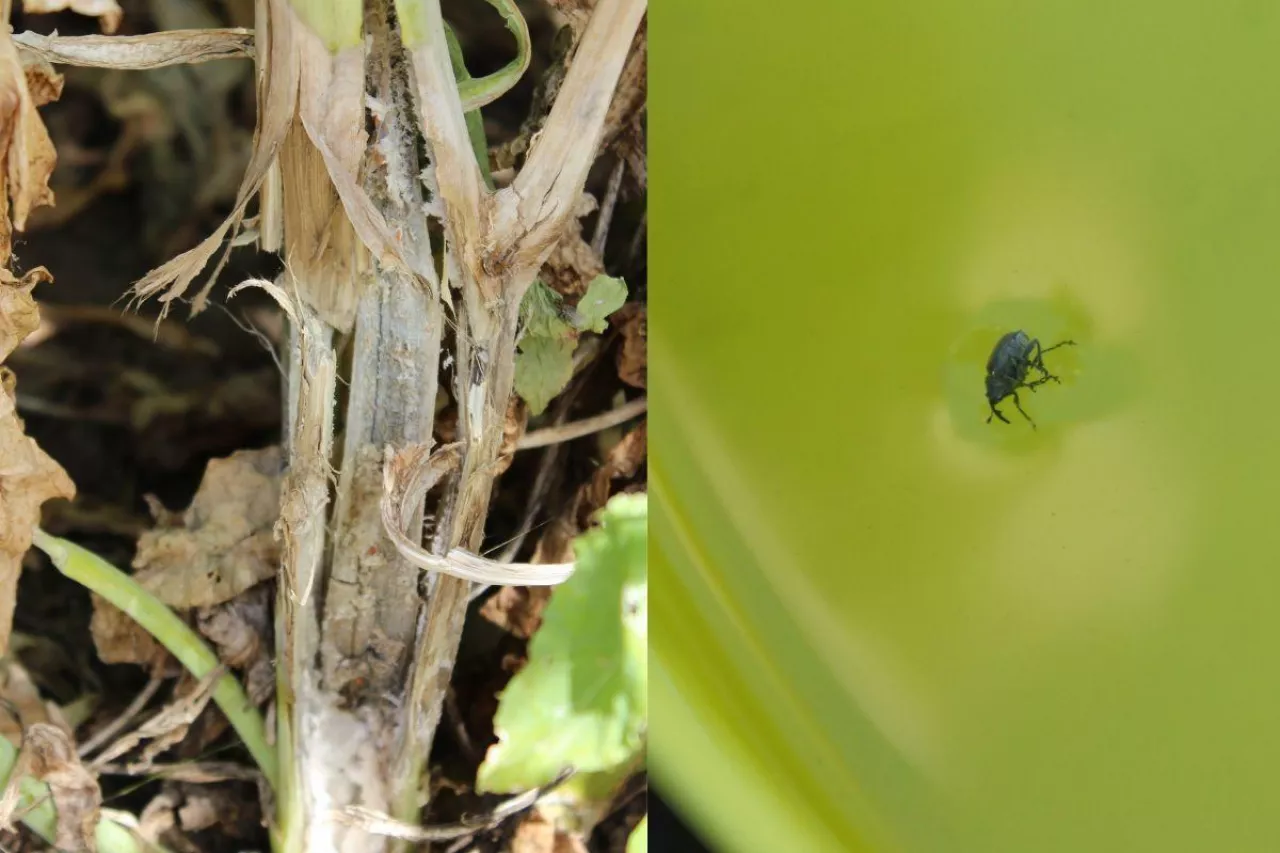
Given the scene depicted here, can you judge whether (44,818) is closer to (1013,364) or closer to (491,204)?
(491,204)

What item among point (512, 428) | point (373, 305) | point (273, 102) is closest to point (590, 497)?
point (512, 428)

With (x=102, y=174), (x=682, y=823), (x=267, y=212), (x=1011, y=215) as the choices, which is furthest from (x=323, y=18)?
(x=682, y=823)

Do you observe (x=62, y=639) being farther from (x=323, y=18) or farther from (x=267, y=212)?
(x=323, y=18)

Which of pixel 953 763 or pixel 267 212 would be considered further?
pixel 953 763

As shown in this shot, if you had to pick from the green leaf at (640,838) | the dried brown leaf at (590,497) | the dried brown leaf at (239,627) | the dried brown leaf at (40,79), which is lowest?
the green leaf at (640,838)

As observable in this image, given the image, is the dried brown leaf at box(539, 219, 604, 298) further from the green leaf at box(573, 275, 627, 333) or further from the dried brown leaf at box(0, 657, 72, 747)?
the dried brown leaf at box(0, 657, 72, 747)

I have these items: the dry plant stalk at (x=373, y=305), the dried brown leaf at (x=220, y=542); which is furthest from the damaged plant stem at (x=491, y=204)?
the dried brown leaf at (x=220, y=542)

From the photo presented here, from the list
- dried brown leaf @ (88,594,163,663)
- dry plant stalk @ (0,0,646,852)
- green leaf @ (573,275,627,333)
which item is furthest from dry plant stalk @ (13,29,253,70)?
dried brown leaf @ (88,594,163,663)

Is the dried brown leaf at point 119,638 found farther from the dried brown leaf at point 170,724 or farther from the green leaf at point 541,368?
the green leaf at point 541,368
